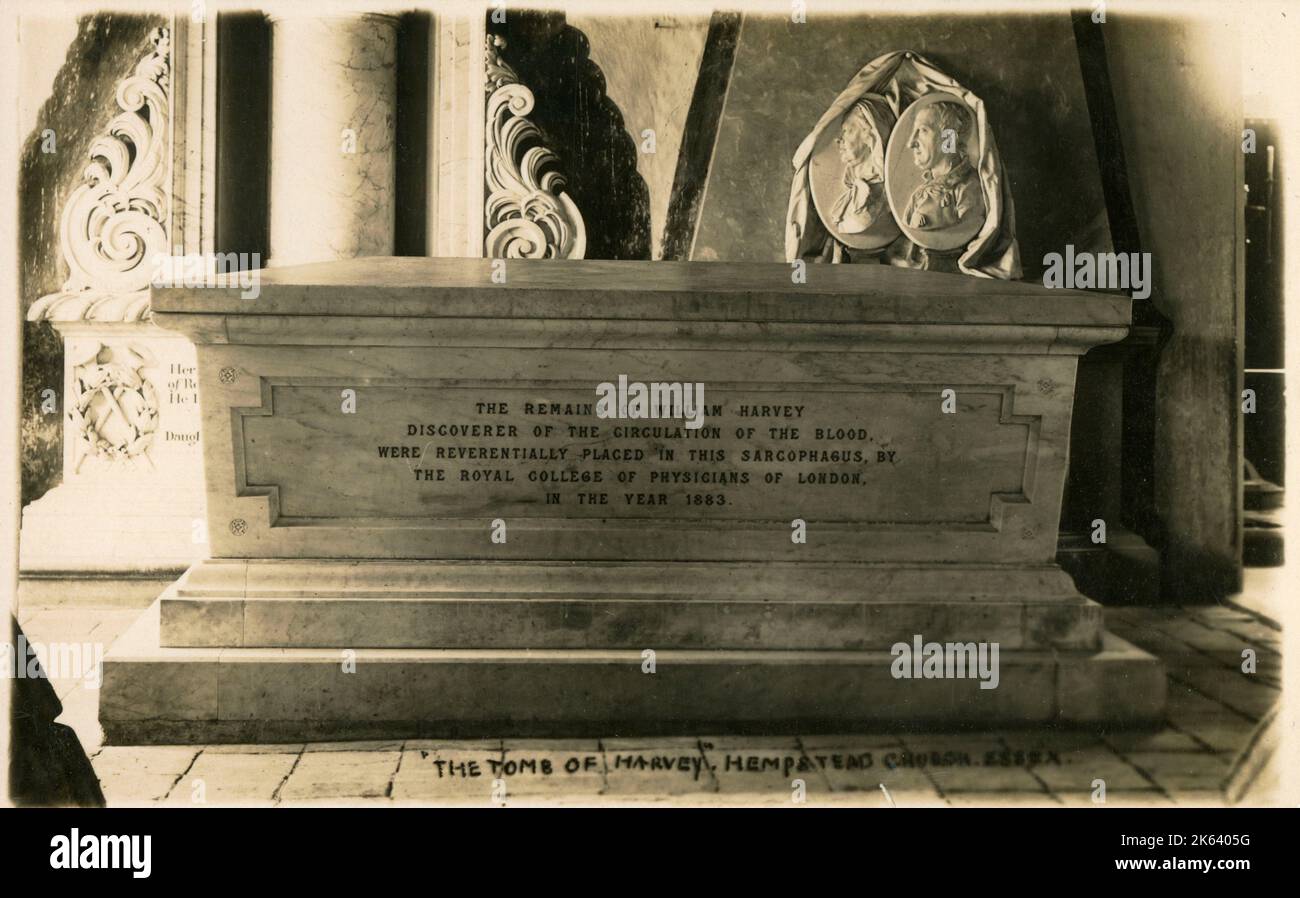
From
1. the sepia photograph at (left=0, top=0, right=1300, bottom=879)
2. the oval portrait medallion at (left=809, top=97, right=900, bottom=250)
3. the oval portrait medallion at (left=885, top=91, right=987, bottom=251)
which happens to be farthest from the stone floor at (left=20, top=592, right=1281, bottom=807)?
the oval portrait medallion at (left=809, top=97, right=900, bottom=250)

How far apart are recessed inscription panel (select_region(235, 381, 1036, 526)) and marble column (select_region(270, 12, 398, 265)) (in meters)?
2.21

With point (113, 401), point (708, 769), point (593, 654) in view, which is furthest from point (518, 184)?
point (708, 769)

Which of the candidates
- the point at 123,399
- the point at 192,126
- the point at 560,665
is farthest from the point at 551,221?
the point at 560,665

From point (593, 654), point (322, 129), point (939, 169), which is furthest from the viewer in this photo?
point (322, 129)

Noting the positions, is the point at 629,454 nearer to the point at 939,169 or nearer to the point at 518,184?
the point at 939,169

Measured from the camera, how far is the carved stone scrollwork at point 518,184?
6.02 meters

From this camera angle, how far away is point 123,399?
221 inches

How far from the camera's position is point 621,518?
12.8 ft

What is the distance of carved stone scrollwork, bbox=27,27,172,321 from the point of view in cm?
562

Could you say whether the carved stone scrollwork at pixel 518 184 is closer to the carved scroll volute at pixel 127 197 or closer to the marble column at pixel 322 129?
the marble column at pixel 322 129

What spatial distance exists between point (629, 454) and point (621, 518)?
19cm

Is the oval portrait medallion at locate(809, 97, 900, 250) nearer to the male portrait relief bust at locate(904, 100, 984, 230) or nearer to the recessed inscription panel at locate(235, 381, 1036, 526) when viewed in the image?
the male portrait relief bust at locate(904, 100, 984, 230)

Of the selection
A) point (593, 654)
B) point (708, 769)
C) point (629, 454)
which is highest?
point (629, 454)

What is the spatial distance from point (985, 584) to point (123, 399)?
12.0ft
